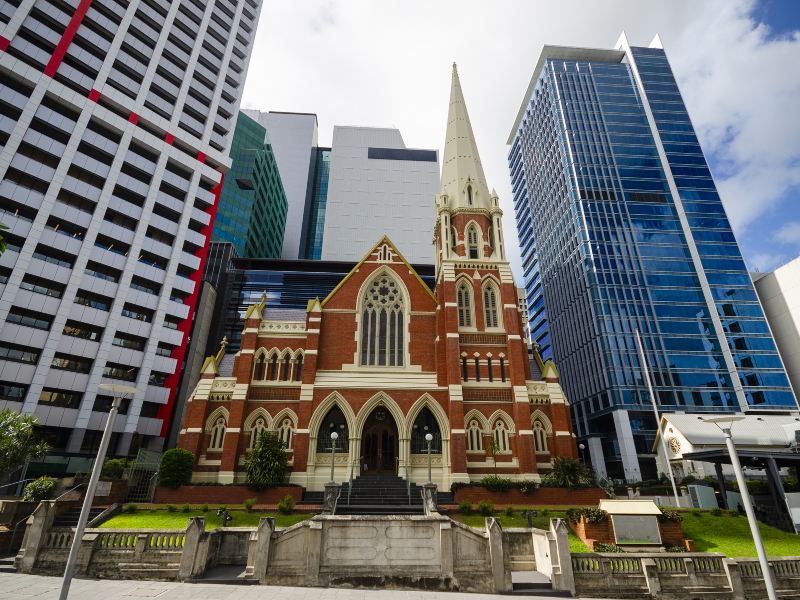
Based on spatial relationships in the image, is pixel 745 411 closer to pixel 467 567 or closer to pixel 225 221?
pixel 467 567

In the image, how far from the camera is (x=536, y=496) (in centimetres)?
2456

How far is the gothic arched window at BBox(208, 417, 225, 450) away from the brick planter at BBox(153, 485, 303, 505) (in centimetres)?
438

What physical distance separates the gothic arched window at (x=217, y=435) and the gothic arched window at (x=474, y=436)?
53.1 ft

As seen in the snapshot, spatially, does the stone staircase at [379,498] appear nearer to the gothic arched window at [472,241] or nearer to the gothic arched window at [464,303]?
the gothic arched window at [464,303]

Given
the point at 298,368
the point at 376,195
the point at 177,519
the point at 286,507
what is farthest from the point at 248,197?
the point at 286,507

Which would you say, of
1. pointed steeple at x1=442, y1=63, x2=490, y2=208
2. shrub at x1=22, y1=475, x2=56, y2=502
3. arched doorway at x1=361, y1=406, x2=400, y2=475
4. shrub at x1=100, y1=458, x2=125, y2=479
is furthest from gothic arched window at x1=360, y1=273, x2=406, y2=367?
shrub at x1=22, y1=475, x2=56, y2=502

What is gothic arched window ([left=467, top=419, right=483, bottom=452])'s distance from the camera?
28609mm

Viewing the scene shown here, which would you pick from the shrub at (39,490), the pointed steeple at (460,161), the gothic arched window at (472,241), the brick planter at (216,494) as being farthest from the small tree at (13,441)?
the pointed steeple at (460,161)

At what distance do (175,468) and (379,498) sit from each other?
11.6 meters

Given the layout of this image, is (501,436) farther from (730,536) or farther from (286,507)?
(286,507)

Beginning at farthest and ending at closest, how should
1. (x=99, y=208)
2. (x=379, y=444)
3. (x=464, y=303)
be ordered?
(x=99, y=208)
(x=464, y=303)
(x=379, y=444)

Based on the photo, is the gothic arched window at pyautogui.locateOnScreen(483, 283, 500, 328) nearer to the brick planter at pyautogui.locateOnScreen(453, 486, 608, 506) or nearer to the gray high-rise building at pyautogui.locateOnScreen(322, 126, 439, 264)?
the brick planter at pyautogui.locateOnScreen(453, 486, 608, 506)

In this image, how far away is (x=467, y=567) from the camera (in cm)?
1328

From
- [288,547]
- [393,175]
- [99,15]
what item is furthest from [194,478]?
[393,175]
